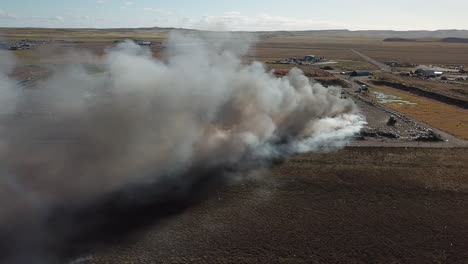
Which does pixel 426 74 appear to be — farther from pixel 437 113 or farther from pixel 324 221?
pixel 324 221

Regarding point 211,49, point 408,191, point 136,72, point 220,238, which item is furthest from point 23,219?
point 408,191

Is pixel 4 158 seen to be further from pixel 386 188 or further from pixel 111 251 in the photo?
pixel 386 188

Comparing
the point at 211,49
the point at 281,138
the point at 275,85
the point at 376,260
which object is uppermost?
the point at 211,49

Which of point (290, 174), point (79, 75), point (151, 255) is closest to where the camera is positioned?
point (151, 255)

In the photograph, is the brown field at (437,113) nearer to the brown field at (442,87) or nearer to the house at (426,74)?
the brown field at (442,87)

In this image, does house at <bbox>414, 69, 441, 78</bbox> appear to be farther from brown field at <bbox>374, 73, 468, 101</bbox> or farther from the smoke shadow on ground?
the smoke shadow on ground

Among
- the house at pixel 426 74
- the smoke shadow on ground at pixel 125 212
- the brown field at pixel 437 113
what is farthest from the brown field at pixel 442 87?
the smoke shadow on ground at pixel 125 212

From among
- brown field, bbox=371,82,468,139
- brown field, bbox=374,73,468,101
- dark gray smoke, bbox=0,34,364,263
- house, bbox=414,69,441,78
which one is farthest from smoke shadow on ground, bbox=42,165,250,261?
house, bbox=414,69,441,78
